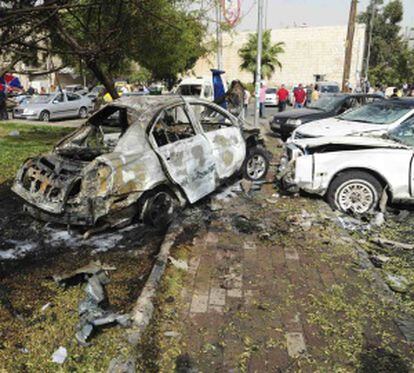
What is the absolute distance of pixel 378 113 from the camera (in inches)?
374

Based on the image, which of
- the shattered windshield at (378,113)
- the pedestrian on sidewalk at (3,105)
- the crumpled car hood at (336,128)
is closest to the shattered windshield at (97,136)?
the crumpled car hood at (336,128)

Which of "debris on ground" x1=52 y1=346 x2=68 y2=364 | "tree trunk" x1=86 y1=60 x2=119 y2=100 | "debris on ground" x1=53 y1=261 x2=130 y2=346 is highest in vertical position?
"tree trunk" x1=86 y1=60 x2=119 y2=100

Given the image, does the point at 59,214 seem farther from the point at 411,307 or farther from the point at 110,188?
the point at 411,307

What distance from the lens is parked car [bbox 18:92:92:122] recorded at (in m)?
18.2

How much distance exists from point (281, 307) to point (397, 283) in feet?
4.81

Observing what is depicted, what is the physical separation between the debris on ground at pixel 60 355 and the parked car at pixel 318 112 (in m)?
10.7

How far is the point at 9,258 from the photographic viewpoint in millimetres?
4605

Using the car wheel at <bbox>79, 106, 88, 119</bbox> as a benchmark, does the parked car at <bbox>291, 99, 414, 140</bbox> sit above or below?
above

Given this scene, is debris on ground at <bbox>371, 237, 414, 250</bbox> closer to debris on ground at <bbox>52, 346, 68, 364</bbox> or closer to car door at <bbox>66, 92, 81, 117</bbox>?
debris on ground at <bbox>52, 346, 68, 364</bbox>

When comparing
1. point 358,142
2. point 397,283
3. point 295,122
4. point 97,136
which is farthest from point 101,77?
point 397,283

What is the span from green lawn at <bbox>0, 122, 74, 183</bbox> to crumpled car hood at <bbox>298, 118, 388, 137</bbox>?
640 cm

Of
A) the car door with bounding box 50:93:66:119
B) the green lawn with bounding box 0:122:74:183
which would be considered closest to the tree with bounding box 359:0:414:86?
the car door with bounding box 50:93:66:119

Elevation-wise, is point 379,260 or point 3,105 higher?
point 3,105

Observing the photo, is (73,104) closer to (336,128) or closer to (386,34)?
(336,128)
